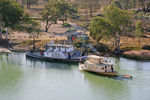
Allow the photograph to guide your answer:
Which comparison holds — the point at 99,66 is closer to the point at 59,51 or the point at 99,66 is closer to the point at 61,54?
the point at 61,54

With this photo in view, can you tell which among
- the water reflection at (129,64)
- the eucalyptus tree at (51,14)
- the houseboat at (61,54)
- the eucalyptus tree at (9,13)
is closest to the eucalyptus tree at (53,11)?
the eucalyptus tree at (51,14)

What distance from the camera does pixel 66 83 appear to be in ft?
133

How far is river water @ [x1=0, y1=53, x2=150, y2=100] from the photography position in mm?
34922

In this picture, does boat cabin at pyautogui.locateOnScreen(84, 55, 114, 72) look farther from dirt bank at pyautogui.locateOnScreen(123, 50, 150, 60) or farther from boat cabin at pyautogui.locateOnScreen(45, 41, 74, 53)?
dirt bank at pyautogui.locateOnScreen(123, 50, 150, 60)

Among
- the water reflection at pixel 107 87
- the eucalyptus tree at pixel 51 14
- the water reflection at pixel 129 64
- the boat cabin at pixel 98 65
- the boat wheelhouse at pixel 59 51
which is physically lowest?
the water reflection at pixel 107 87

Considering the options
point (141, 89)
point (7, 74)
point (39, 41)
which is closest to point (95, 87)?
point (141, 89)

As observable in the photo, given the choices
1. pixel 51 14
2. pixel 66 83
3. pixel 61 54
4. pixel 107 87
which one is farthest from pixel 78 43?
pixel 107 87

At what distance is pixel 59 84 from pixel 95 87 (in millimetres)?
7107

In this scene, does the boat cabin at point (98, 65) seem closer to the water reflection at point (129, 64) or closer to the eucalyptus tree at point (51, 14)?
the water reflection at point (129, 64)

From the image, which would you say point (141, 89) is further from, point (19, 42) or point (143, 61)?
point (19, 42)

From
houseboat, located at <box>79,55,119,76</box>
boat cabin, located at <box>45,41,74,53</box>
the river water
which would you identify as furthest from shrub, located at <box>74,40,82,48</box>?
houseboat, located at <box>79,55,119,76</box>

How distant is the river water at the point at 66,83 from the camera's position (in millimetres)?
34922

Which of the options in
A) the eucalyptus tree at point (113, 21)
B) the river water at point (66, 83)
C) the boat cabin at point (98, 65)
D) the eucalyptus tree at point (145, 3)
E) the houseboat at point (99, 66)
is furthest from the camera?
the eucalyptus tree at point (145, 3)

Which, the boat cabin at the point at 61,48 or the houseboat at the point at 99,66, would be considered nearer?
the houseboat at the point at 99,66
